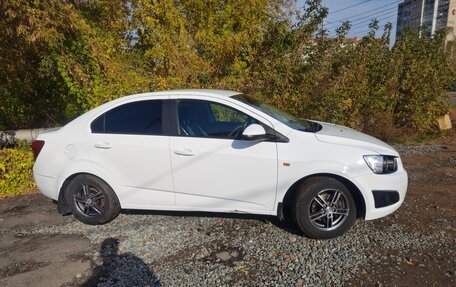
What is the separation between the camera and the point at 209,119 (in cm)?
380

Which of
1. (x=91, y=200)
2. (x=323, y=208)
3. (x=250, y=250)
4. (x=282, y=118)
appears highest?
(x=282, y=118)

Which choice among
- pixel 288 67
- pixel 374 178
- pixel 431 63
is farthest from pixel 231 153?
pixel 431 63

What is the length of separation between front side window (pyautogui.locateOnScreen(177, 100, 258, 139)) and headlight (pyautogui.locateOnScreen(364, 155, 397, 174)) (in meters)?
1.25

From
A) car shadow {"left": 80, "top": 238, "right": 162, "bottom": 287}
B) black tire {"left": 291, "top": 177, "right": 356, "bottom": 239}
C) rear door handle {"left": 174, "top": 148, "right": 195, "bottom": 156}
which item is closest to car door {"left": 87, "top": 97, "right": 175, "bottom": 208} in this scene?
rear door handle {"left": 174, "top": 148, "right": 195, "bottom": 156}

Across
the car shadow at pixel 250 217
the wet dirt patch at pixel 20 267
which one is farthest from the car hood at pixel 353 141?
the wet dirt patch at pixel 20 267

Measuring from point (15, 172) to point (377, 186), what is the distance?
5425 mm

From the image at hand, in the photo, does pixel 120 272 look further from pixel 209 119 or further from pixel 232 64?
pixel 232 64

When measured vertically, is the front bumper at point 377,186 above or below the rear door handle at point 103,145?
below

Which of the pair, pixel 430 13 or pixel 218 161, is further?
pixel 430 13

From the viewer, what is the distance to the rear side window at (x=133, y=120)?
3770 mm

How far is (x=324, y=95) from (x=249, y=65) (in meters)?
2.01

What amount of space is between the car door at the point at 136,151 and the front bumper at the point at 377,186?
82.0 inches

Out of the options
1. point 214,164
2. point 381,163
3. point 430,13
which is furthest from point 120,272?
point 430,13

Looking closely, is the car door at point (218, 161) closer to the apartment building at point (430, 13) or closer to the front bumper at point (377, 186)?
the front bumper at point (377, 186)
